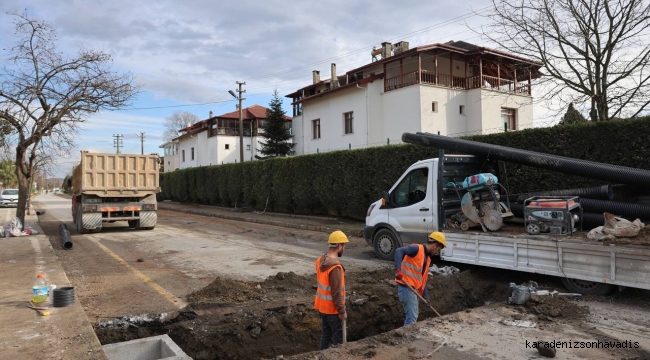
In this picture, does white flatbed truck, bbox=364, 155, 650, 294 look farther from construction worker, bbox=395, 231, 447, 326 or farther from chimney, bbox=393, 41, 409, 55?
chimney, bbox=393, 41, 409, 55

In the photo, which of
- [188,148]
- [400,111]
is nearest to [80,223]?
[400,111]

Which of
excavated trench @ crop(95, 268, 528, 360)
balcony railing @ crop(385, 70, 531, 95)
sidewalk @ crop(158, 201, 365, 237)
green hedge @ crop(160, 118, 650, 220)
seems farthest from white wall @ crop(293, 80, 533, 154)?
excavated trench @ crop(95, 268, 528, 360)

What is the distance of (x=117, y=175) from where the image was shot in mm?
15617

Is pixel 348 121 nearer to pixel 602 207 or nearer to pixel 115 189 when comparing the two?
pixel 115 189

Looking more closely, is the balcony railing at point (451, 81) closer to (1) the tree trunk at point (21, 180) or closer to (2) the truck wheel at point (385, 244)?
(2) the truck wheel at point (385, 244)

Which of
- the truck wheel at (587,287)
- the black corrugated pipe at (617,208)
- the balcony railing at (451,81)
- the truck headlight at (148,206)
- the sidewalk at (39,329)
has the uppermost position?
the balcony railing at (451,81)

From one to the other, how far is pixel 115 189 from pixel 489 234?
13.1m

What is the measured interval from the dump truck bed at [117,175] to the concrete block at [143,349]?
1197 cm

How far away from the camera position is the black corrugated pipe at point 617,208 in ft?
21.6

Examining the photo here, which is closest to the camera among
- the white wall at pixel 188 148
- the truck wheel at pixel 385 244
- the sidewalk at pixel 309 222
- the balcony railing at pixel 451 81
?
the truck wheel at pixel 385 244

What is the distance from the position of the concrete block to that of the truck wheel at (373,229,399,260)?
18.4 ft

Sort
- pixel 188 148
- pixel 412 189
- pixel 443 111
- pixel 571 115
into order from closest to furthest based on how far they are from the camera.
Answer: pixel 412 189
pixel 571 115
pixel 443 111
pixel 188 148

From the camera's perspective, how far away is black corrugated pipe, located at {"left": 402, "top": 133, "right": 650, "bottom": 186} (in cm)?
646

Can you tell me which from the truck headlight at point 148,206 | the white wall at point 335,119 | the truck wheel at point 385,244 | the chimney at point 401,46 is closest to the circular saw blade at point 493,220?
the truck wheel at point 385,244
